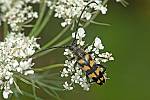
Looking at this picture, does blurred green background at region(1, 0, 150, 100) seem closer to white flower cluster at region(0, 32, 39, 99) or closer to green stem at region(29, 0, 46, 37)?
green stem at region(29, 0, 46, 37)

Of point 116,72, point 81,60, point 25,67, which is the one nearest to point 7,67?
point 25,67

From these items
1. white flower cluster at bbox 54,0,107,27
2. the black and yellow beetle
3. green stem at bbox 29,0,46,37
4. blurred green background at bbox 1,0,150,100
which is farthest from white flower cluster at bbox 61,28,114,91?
blurred green background at bbox 1,0,150,100

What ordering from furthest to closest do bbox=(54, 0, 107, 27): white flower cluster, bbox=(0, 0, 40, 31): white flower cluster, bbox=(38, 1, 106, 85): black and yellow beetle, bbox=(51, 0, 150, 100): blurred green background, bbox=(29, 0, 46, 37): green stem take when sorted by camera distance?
bbox=(51, 0, 150, 100): blurred green background → bbox=(0, 0, 40, 31): white flower cluster → bbox=(29, 0, 46, 37): green stem → bbox=(54, 0, 107, 27): white flower cluster → bbox=(38, 1, 106, 85): black and yellow beetle

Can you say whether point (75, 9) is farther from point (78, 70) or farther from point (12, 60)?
point (12, 60)

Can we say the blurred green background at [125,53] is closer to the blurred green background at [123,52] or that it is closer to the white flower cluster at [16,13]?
the blurred green background at [123,52]

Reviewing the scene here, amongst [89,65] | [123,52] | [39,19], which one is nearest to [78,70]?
[89,65]

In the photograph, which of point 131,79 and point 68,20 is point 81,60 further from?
point 131,79
